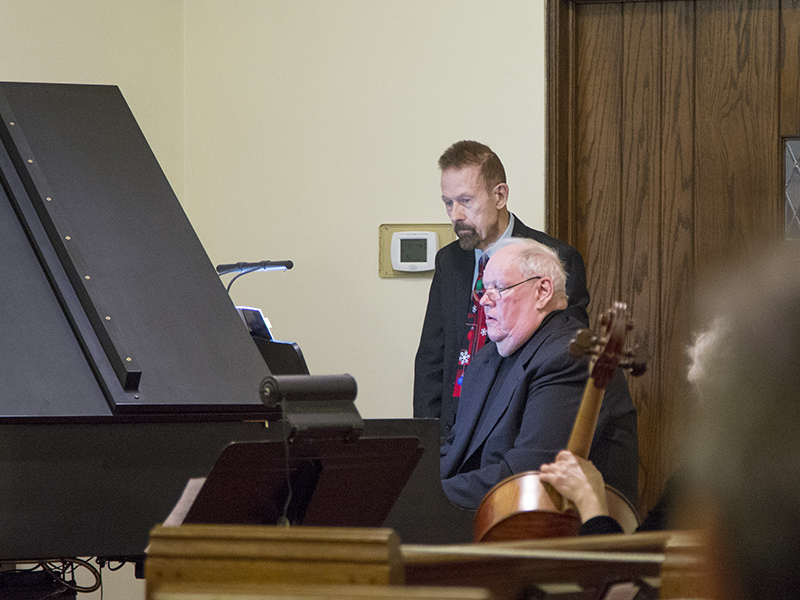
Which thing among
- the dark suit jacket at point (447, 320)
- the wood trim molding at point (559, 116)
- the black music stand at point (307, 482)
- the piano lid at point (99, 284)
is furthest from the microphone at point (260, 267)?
the black music stand at point (307, 482)

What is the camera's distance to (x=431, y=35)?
11.0ft

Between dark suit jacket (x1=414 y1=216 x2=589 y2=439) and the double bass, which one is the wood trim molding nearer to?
dark suit jacket (x1=414 y1=216 x2=589 y2=439)

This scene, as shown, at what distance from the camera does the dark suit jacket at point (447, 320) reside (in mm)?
2811

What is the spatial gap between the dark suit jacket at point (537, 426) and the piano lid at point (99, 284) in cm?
49

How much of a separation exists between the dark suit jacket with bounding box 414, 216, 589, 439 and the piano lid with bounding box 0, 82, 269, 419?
3.31ft

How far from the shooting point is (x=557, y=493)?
5.13 feet

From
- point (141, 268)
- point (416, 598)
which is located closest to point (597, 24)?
point (141, 268)

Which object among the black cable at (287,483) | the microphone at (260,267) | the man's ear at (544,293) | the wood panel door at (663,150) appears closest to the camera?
the black cable at (287,483)

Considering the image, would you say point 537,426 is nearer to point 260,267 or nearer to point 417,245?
point 260,267

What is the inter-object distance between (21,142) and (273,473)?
1.01m

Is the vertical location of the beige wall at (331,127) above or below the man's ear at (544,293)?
above

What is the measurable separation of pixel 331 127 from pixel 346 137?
0.06m

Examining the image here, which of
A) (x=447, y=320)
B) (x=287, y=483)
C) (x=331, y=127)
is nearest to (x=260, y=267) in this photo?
(x=447, y=320)

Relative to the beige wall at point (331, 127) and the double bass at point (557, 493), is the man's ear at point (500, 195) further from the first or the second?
the double bass at point (557, 493)
